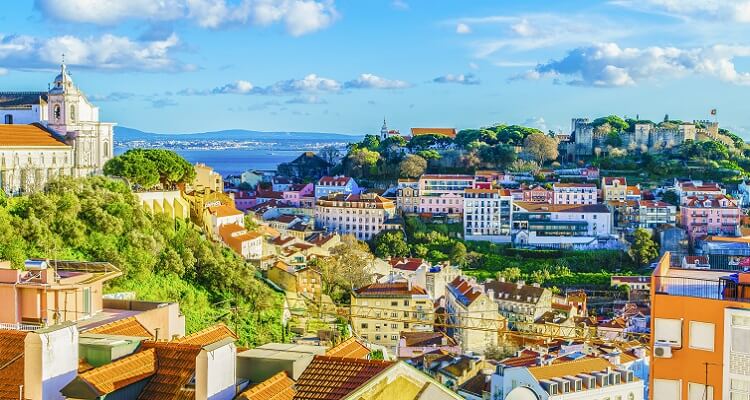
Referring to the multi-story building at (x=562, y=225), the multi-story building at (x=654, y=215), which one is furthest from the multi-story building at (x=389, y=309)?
the multi-story building at (x=654, y=215)

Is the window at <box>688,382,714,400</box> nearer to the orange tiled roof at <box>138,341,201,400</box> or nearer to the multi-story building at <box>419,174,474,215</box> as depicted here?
Answer: the orange tiled roof at <box>138,341,201,400</box>

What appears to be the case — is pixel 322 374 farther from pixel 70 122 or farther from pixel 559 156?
pixel 559 156

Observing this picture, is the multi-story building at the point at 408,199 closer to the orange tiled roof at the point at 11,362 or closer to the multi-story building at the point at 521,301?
the multi-story building at the point at 521,301

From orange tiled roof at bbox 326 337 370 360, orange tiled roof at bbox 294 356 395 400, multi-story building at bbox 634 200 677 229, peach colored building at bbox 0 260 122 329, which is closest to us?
orange tiled roof at bbox 294 356 395 400

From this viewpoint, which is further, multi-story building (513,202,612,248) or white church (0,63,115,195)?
multi-story building (513,202,612,248)

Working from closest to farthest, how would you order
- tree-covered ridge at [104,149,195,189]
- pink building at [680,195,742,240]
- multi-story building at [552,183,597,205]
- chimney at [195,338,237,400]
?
1. chimney at [195,338,237,400]
2. tree-covered ridge at [104,149,195,189]
3. pink building at [680,195,742,240]
4. multi-story building at [552,183,597,205]

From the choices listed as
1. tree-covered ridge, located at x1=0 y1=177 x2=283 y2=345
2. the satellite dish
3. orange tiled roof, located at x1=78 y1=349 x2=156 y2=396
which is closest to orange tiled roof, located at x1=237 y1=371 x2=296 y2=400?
orange tiled roof, located at x1=78 y1=349 x2=156 y2=396
